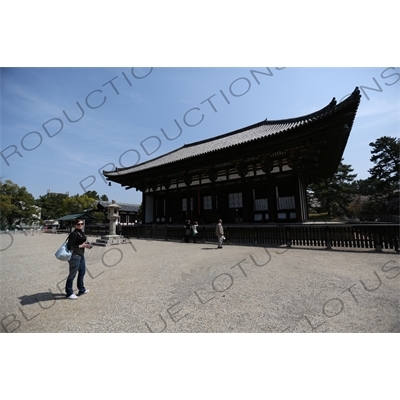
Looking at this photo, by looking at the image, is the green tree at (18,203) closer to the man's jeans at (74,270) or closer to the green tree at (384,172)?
the man's jeans at (74,270)

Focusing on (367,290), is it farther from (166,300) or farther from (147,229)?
(147,229)

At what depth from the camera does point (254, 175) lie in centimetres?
1268

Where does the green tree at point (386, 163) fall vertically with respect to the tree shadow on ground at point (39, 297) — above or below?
above

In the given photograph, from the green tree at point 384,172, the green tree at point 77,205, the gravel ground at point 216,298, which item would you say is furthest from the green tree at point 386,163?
the green tree at point 77,205

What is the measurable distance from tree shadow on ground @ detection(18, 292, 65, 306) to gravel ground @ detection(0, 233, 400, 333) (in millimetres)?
20

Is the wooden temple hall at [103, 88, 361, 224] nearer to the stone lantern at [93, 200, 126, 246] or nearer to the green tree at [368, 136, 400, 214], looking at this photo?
the stone lantern at [93, 200, 126, 246]

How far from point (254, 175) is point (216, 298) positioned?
10.1 metres

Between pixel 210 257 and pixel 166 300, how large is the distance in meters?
3.50

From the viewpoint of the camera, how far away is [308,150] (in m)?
9.89

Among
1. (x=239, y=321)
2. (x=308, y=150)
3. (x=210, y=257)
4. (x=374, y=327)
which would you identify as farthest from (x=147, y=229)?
(x=374, y=327)

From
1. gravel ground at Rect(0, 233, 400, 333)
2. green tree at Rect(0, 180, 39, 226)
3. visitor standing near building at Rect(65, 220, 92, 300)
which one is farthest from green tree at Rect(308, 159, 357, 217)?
green tree at Rect(0, 180, 39, 226)

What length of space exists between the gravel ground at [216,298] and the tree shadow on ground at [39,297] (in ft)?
0.07

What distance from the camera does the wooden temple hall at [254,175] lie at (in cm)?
934

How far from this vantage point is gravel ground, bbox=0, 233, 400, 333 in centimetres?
281
